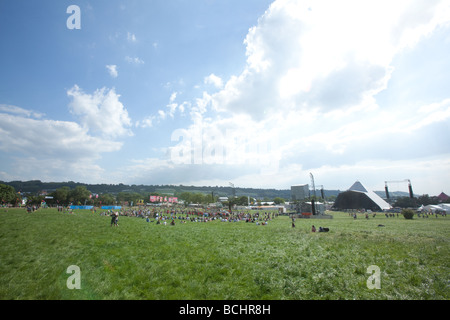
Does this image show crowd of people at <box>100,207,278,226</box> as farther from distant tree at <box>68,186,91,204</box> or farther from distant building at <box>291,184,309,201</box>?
distant tree at <box>68,186,91,204</box>

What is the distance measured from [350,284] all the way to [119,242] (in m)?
15.5

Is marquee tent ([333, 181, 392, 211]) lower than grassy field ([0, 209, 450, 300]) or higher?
lower

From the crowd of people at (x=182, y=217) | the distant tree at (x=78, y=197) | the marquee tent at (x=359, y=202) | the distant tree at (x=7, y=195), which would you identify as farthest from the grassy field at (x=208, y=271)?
the distant tree at (x=78, y=197)

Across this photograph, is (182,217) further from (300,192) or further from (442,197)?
(442,197)

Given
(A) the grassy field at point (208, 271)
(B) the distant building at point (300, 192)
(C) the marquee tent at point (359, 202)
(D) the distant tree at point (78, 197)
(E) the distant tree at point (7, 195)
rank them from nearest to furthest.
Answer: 1. (A) the grassy field at point (208, 271)
2. (E) the distant tree at point (7, 195)
3. (B) the distant building at point (300, 192)
4. (C) the marquee tent at point (359, 202)
5. (D) the distant tree at point (78, 197)

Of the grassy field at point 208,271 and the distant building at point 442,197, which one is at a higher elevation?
the grassy field at point 208,271

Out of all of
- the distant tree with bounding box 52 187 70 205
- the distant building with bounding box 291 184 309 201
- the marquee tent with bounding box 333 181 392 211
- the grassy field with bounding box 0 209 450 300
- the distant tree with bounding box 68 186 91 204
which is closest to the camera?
the grassy field with bounding box 0 209 450 300

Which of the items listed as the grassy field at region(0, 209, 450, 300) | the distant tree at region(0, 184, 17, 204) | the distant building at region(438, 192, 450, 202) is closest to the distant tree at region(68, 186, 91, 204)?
the distant tree at region(0, 184, 17, 204)

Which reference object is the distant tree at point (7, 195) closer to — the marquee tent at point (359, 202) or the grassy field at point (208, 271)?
the grassy field at point (208, 271)

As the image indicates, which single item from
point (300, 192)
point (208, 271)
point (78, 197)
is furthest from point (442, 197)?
point (78, 197)

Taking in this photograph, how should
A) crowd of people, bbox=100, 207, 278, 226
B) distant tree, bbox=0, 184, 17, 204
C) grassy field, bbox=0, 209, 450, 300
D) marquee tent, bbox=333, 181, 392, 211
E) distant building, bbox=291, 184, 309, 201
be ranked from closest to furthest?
grassy field, bbox=0, 209, 450, 300 < crowd of people, bbox=100, 207, 278, 226 < distant tree, bbox=0, 184, 17, 204 < distant building, bbox=291, 184, 309, 201 < marquee tent, bbox=333, 181, 392, 211

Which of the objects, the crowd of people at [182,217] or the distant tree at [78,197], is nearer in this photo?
the crowd of people at [182,217]

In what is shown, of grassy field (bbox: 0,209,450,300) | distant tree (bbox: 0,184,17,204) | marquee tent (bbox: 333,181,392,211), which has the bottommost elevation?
marquee tent (bbox: 333,181,392,211)
